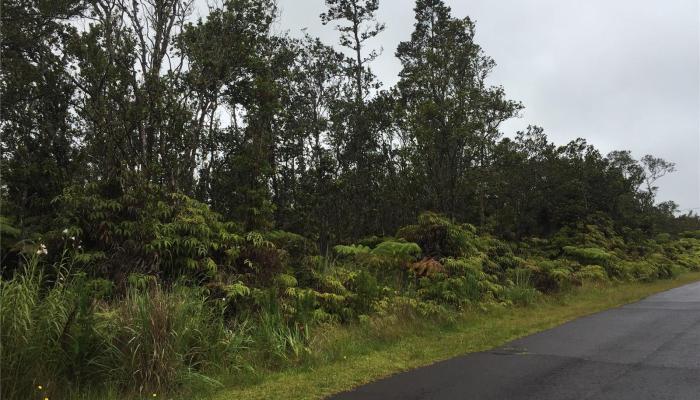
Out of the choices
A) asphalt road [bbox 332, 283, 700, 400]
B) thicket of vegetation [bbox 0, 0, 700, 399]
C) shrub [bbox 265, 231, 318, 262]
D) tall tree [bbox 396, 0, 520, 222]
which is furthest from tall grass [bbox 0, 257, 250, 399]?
tall tree [bbox 396, 0, 520, 222]

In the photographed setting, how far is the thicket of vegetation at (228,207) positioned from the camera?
613 centimetres

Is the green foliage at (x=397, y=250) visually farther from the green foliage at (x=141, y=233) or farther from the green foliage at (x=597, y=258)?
the green foliage at (x=597, y=258)

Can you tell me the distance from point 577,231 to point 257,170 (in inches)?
704

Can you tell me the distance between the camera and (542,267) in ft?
51.1

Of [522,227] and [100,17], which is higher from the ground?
[100,17]

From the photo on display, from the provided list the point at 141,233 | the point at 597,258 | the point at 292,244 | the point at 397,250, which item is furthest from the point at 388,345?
the point at 597,258

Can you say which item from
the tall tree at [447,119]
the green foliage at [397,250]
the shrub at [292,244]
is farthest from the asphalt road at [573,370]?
the tall tree at [447,119]

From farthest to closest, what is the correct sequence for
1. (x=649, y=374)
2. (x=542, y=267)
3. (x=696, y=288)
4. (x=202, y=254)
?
(x=696, y=288), (x=542, y=267), (x=202, y=254), (x=649, y=374)

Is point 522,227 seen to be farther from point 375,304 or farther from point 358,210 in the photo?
point 375,304

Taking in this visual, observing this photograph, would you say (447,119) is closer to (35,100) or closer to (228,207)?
(228,207)

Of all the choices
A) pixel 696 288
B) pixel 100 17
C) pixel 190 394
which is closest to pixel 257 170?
pixel 100 17

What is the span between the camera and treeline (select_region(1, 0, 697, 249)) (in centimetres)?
1105

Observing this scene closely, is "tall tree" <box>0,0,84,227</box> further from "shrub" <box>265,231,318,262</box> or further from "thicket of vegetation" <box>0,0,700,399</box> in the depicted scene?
"shrub" <box>265,231,318,262</box>

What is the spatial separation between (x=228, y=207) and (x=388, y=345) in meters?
6.64
